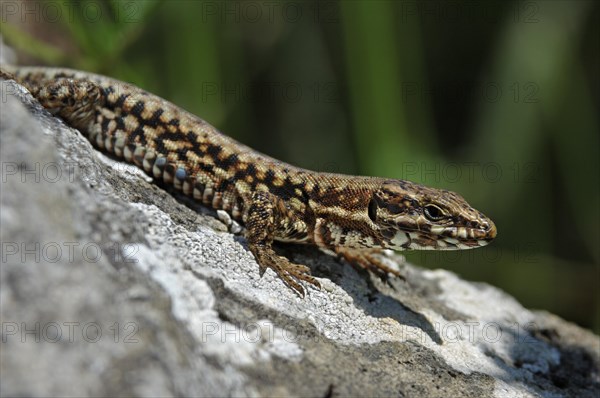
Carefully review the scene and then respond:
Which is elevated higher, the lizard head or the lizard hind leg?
the lizard head

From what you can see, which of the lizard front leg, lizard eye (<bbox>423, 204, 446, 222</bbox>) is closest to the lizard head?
lizard eye (<bbox>423, 204, 446, 222</bbox>)

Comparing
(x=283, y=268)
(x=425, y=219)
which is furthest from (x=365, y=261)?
(x=283, y=268)

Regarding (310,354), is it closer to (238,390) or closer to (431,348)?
(238,390)

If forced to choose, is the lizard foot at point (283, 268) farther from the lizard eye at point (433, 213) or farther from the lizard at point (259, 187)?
the lizard eye at point (433, 213)

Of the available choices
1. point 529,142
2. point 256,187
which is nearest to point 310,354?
point 256,187

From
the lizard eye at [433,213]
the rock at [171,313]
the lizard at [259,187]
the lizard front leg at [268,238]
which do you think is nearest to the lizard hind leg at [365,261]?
the lizard at [259,187]

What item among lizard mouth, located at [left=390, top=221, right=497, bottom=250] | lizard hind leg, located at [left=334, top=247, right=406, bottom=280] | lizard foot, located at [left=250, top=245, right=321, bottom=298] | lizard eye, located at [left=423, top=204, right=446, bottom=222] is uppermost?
lizard eye, located at [left=423, top=204, right=446, bottom=222]

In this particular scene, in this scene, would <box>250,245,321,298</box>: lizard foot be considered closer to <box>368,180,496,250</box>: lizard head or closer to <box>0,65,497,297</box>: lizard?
<box>0,65,497,297</box>: lizard
